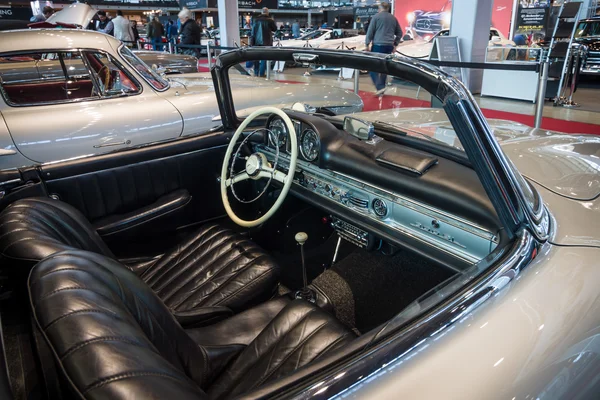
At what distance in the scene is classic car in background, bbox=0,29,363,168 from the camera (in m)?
3.72

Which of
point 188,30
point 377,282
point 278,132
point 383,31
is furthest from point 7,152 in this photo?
point 188,30

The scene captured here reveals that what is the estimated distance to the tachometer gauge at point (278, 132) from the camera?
2.50 m

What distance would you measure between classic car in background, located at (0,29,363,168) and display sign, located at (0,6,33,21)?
1695 centimetres

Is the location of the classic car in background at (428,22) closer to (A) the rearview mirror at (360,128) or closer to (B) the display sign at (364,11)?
(B) the display sign at (364,11)

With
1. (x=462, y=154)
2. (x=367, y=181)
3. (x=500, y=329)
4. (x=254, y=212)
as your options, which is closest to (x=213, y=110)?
(x=254, y=212)

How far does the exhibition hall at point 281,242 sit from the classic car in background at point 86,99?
2cm

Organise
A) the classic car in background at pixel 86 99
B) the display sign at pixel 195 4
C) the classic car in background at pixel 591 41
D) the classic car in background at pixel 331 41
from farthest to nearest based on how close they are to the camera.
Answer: the display sign at pixel 195 4, the classic car in background at pixel 331 41, the classic car in background at pixel 591 41, the classic car in background at pixel 86 99

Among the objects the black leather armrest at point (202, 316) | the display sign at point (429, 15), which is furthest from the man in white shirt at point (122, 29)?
the black leather armrest at point (202, 316)

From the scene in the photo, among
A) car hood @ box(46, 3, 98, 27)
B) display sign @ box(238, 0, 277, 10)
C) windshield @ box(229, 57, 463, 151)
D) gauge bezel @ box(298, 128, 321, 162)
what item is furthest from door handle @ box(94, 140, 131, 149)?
display sign @ box(238, 0, 277, 10)

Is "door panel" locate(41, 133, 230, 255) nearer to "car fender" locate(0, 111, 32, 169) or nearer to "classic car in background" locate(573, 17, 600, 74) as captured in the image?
"car fender" locate(0, 111, 32, 169)

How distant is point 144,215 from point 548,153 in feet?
7.21

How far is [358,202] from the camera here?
221 cm

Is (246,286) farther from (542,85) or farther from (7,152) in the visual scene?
(542,85)

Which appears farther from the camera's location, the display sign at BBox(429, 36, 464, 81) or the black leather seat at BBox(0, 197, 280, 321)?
the display sign at BBox(429, 36, 464, 81)
